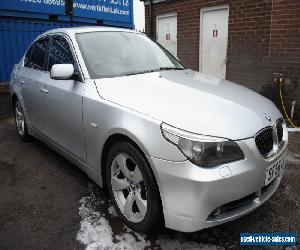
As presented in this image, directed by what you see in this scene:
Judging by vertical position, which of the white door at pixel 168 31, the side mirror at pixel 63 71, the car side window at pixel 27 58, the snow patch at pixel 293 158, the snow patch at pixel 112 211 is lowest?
the snow patch at pixel 112 211

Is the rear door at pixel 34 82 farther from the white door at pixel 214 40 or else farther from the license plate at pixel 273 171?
the white door at pixel 214 40

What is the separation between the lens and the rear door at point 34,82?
4148mm

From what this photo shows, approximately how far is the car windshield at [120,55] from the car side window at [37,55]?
96 centimetres

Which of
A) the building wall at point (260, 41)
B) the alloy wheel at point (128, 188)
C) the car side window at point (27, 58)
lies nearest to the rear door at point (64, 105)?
the alloy wheel at point (128, 188)

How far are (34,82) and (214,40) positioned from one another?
5.42 meters

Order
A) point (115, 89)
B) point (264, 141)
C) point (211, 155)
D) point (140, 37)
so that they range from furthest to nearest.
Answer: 1. point (140, 37)
2. point (115, 89)
3. point (264, 141)
4. point (211, 155)

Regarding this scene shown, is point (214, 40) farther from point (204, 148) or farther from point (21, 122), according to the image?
point (204, 148)

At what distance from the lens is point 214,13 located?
824 cm

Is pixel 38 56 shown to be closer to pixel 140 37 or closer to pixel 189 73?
pixel 140 37

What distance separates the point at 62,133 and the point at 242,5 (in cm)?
569

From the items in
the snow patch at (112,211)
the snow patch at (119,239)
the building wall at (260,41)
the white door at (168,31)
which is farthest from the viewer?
the white door at (168,31)

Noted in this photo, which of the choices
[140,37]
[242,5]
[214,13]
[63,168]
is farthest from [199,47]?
[63,168]

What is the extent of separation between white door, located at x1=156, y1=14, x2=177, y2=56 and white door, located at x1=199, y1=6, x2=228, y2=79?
1269mm

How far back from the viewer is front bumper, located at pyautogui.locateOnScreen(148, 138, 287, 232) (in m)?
2.14
